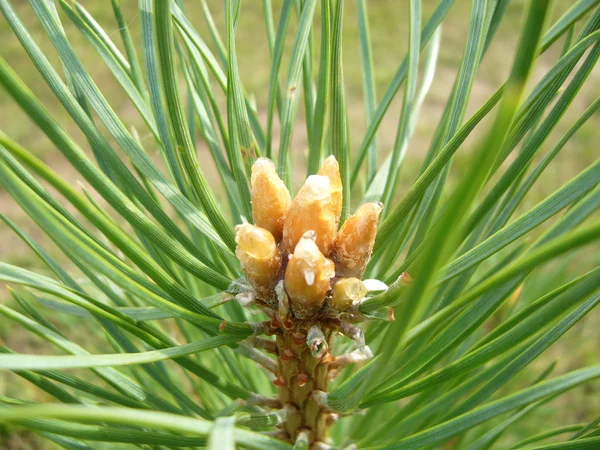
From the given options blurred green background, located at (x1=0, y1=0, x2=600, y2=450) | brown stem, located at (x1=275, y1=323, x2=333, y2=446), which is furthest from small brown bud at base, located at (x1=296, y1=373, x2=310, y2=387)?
blurred green background, located at (x1=0, y1=0, x2=600, y2=450)

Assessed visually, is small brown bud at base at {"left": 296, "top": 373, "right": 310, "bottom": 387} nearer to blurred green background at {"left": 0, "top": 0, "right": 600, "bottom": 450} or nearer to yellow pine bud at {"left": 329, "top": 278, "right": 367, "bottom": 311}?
yellow pine bud at {"left": 329, "top": 278, "right": 367, "bottom": 311}

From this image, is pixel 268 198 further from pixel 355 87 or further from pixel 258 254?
pixel 355 87

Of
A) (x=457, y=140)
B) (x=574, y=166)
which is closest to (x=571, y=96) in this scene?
(x=457, y=140)

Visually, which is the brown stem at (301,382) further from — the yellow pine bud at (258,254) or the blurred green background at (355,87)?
the blurred green background at (355,87)

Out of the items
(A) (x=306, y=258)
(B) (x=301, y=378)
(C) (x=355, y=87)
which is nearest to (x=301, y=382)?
(B) (x=301, y=378)

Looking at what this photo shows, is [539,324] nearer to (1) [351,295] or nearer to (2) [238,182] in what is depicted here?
(1) [351,295]

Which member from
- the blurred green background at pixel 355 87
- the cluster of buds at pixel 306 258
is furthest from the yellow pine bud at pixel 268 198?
the blurred green background at pixel 355 87
